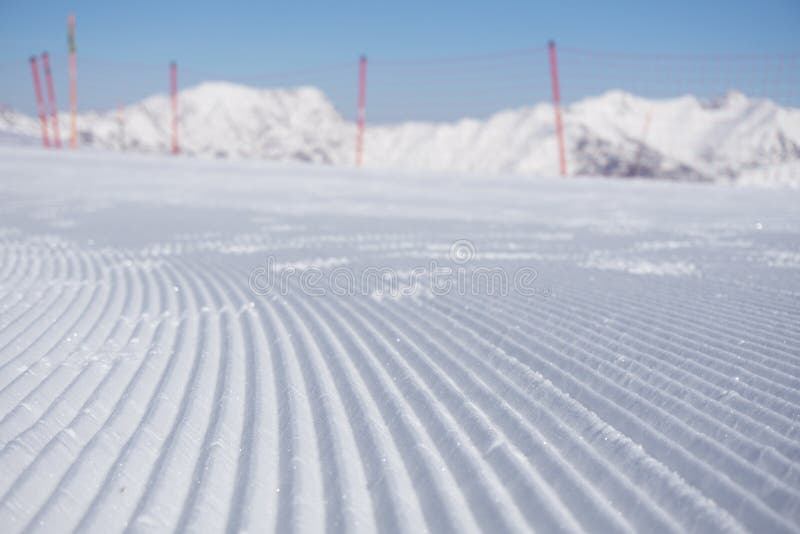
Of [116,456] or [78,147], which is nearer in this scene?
[116,456]

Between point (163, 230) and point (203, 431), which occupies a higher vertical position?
point (163, 230)

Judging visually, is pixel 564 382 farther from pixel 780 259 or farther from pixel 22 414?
pixel 780 259

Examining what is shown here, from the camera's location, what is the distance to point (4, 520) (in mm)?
1425

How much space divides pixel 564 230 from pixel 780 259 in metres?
2.29

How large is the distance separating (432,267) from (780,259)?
8.32ft

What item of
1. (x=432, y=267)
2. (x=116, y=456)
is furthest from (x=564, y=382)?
(x=432, y=267)

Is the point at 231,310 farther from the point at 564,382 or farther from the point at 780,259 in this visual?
the point at 780,259

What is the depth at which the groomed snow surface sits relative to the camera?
1.47m

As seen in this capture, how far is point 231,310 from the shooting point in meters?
3.13

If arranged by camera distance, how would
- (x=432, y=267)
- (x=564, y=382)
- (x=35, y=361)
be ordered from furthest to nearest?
(x=432, y=267)
(x=35, y=361)
(x=564, y=382)

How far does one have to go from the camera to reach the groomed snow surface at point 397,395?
4.81 feet

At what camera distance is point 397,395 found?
2.09m

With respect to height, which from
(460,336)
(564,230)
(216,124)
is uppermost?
(216,124)

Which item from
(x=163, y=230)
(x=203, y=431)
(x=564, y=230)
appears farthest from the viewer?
(x=564, y=230)
